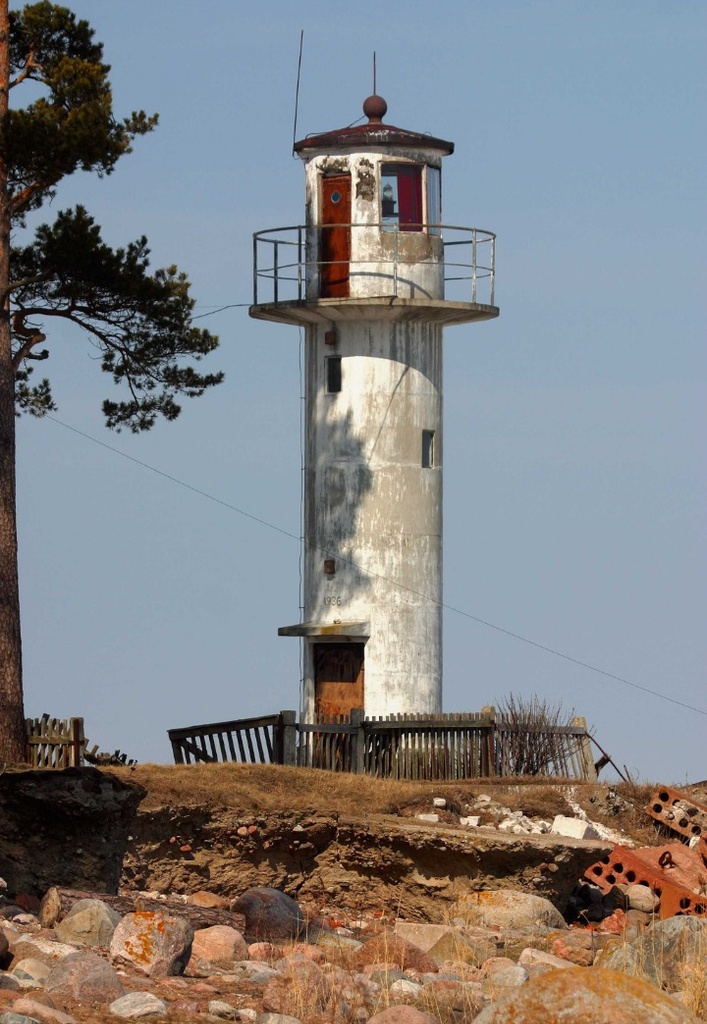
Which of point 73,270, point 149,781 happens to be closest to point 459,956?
point 149,781

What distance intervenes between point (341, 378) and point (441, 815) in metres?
10.9

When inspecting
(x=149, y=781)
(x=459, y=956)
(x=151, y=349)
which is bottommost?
(x=459, y=956)

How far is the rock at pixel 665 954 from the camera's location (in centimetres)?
1501

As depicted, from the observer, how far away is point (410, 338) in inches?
1221

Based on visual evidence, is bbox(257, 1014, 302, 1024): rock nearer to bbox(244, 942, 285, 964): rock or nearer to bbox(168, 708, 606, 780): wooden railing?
bbox(244, 942, 285, 964): rock

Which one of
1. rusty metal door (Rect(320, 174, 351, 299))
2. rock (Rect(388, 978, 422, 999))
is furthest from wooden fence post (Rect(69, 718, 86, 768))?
rock (Rect(388, 978, 422, 999))

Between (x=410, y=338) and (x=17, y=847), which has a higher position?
(x=410, y=338)

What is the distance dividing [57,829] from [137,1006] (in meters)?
6.13

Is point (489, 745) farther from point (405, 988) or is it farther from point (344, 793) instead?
point (405, 988)

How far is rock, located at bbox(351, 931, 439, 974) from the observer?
1578 centimetres

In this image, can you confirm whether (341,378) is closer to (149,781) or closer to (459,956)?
(149,781)

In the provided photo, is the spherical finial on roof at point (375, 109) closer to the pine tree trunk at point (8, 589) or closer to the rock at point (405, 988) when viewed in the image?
the pine tree trunk at point (8, 589)

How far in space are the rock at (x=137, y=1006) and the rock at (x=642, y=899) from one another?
29.7ft

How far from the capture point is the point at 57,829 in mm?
18594
